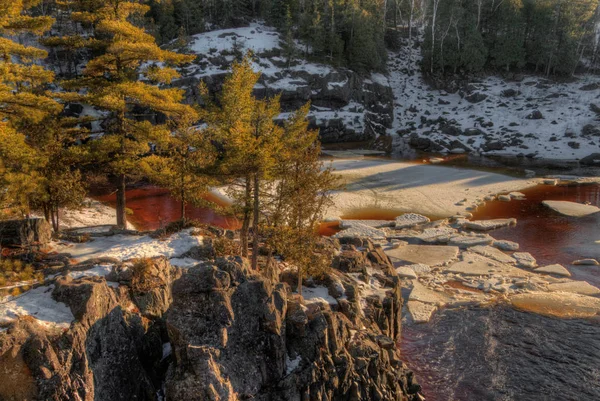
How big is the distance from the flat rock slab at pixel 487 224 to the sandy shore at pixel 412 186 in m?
2.96

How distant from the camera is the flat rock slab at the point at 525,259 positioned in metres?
27.0

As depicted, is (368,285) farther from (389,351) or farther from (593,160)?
(593,160)

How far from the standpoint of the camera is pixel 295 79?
6706cm

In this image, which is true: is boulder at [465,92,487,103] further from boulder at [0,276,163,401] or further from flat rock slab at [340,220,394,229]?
boulder at [0,276,163,401]

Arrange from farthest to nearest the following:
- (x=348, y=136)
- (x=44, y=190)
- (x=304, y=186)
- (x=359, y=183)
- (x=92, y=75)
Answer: (x=348, y=136), (x=359, y=183), (x=92, y=75), (x=44, y=190), (x=304, y=186)

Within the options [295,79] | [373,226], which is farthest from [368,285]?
[295,79]

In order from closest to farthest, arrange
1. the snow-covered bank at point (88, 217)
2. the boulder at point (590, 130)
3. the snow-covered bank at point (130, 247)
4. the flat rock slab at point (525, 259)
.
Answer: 1. the snow-covered bank at point (130, 247)
2. the flat rock slab at point (525, 259)
3. the snow-covered bank at point (88, 217)
4. the boulder at point (590, 130)

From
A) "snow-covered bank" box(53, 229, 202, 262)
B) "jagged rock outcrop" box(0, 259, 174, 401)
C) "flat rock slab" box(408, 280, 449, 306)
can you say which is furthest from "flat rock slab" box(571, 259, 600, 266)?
"jagged rock outcrop" box(0, 259, 174, 401)

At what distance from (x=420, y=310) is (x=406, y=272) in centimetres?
417

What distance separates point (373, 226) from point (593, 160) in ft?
131

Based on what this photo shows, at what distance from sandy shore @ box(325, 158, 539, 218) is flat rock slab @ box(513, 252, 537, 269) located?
891 cm

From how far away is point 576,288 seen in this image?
23547 millimetres

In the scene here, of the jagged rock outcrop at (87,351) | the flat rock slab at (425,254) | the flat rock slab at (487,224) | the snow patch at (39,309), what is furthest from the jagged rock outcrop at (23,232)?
the flat rock slab at (487,224)

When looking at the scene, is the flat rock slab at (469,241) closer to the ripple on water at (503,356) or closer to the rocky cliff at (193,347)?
the ripple on water at (503,356)
